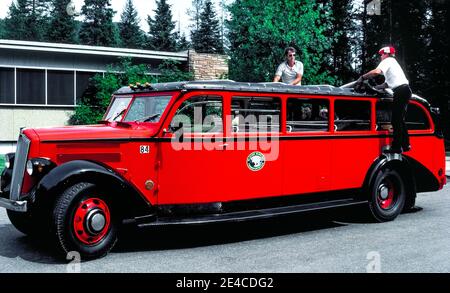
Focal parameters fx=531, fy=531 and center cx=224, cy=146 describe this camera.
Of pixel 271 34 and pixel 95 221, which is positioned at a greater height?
pixel 271 34

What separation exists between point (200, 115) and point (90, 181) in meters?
1.58

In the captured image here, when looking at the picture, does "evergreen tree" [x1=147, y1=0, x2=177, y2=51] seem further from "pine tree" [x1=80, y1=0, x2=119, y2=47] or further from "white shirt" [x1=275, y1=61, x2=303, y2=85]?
"white shirt" [x1=275, y1=61, x2=303, y2=85]

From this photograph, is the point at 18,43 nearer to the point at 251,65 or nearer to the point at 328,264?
the point at 251,65

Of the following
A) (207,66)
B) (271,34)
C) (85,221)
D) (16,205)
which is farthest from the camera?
(207,66)

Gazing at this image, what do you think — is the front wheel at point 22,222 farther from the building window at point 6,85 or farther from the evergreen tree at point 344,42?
the evergreen tree at point 344,42

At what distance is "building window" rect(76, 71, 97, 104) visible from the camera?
65.1 feet

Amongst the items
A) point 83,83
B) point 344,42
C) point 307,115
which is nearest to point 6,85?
point 83,83

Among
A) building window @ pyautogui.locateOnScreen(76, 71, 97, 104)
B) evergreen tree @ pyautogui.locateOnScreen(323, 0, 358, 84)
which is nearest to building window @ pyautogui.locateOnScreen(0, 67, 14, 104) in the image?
building window @ pyautogui.locateOnScreen(76, 71, 97, 104)

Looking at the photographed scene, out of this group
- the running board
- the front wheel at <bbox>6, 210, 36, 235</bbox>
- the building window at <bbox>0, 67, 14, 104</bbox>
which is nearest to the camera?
the running board

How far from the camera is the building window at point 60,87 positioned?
19.4m

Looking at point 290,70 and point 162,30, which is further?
point 162,30

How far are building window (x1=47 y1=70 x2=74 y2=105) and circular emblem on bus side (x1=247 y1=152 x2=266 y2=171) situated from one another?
14376 millimetres

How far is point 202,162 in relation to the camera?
253 inches

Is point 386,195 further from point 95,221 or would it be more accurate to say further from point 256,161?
point 95,221
